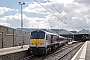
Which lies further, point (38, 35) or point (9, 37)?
point (9, 37)

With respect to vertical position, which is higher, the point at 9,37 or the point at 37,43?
the point at 9,37

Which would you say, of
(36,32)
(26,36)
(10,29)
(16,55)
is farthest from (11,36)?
(16,55)

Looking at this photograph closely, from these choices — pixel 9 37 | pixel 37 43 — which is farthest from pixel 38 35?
Result: pixel 9 37

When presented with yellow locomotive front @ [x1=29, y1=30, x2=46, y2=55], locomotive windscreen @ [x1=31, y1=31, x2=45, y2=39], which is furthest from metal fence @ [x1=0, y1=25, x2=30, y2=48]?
yellow locomotive front @ [x1=29, y1=30, x2=46, y2=55]

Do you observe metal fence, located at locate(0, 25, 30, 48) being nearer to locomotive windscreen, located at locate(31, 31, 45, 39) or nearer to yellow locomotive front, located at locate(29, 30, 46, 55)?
locomotive windscreen, located at locate(31, 31, 45, 39)

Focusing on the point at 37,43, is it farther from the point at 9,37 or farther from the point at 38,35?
the point at 9,37

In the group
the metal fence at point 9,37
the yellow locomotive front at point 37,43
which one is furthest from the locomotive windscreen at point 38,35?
the metal fence at point 9,37

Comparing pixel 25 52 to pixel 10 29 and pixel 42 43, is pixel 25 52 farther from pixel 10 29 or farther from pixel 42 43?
pixel 10 29

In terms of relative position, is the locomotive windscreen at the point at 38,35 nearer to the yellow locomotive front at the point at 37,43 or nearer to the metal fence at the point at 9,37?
the yellow locomotive front at the point at 37,43

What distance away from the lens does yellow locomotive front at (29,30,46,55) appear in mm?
29719

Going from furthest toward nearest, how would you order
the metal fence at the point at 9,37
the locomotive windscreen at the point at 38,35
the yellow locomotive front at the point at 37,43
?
1. the metal fence at the point at 9,37
2. the locomotive windscreen at the point at 38,35
3. the yellow locomotive front at the point at 37,43

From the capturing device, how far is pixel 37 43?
98.6ft

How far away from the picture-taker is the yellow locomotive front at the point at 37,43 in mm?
29719

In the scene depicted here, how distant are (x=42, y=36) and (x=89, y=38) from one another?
134 metres
